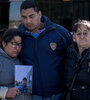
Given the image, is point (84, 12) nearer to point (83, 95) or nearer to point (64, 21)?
point (64, 21)

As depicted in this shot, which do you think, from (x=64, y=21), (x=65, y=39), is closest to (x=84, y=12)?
(x=64, y=21)

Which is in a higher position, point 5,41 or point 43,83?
point 5,41

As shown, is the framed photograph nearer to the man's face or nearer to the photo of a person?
the photo of a person

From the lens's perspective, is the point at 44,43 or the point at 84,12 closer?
the point at 44,43

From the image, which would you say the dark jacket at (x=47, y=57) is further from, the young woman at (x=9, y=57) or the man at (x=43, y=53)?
the young woman at (x=9, y=57)

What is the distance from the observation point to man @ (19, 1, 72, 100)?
2.90 metres

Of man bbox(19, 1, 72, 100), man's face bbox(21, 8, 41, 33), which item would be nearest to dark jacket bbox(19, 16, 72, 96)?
man bbox(19, 1, 72, 100)

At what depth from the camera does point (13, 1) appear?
830 cm

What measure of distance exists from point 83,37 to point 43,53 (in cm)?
56

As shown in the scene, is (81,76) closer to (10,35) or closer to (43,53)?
(43,53)

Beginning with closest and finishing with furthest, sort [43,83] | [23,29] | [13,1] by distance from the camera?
1. [43,83]
2. [23,29]
3. [13,1]

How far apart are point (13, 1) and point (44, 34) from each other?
5.66 m

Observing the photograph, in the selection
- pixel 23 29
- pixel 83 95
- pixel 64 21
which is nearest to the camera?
pixel 83 95

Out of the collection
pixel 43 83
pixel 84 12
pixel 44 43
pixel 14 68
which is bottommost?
pixel 43 83
